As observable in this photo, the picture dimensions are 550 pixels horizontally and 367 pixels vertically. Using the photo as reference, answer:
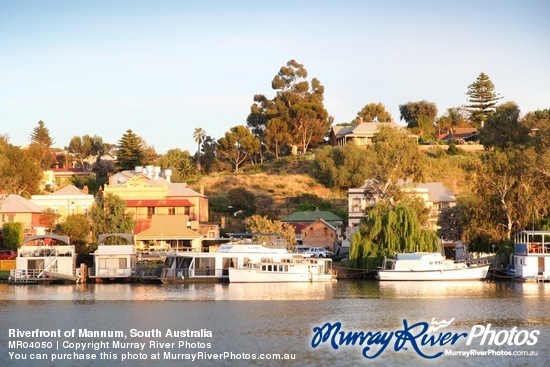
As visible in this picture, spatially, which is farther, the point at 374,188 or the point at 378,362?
the point at 374,188

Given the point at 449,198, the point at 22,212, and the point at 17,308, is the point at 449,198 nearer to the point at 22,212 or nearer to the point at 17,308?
the point at 22,212

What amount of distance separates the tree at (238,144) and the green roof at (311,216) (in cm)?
2978

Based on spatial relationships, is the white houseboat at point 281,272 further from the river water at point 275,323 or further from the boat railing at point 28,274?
the boat railing at point 28,274

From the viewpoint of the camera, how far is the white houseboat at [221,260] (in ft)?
260

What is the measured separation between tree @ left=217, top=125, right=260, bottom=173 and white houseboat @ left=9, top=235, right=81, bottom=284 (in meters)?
58.4

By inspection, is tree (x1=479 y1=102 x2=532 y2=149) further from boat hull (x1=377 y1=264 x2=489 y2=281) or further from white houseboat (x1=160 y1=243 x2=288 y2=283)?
white houseboat (x1=160 y1=243 x2=288 y2=283)

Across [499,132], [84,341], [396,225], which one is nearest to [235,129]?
[499,132]

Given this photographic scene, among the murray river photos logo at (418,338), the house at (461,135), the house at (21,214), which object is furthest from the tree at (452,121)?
the murray river photos logo at (418,338)

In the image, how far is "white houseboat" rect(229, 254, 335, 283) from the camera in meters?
77.8

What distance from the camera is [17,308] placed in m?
58.7

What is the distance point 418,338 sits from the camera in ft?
152

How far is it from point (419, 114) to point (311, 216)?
5830cm

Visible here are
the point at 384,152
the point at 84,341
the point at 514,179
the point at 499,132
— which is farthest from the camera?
the point at 499,132

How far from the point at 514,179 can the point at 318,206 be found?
38.7m
